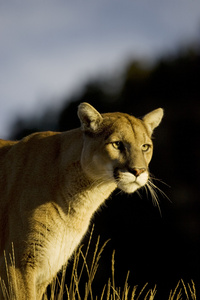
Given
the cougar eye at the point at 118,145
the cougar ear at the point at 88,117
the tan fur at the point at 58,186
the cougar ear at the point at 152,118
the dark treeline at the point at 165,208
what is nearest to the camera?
the tan fur at the point at 58,186

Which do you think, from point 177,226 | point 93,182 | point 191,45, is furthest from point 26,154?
point 191,45

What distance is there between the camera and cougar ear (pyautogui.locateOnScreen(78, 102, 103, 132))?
6.18m

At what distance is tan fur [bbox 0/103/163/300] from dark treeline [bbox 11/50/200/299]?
13013mm

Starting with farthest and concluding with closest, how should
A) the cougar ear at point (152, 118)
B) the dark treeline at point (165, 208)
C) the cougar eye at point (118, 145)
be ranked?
the dark treeline at point (165, 208)
the cougar ear at point (152, 118)
the cougar eye at point (118, 145)

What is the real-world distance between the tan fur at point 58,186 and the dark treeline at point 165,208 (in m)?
13.0

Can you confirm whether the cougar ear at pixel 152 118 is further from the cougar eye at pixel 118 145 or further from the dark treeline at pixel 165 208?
the dark treeline at pixel 165 208

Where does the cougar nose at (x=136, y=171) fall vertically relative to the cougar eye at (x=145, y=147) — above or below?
below

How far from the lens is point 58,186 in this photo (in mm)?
6098

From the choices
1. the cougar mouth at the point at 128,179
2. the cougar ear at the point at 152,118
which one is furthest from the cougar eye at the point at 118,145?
the cougar ear at the point at 152,118

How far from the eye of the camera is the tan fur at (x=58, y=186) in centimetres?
576

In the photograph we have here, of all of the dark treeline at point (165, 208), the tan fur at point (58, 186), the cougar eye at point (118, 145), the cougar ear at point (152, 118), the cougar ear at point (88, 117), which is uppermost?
the cougar ear at point (88, 117)

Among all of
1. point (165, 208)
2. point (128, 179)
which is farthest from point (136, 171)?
point (165, 208)

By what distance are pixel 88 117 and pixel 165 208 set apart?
14972 mm

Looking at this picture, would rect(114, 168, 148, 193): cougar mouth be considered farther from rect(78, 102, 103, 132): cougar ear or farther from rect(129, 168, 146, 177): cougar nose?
rect(78, 102, 103, 132): cougar ear
